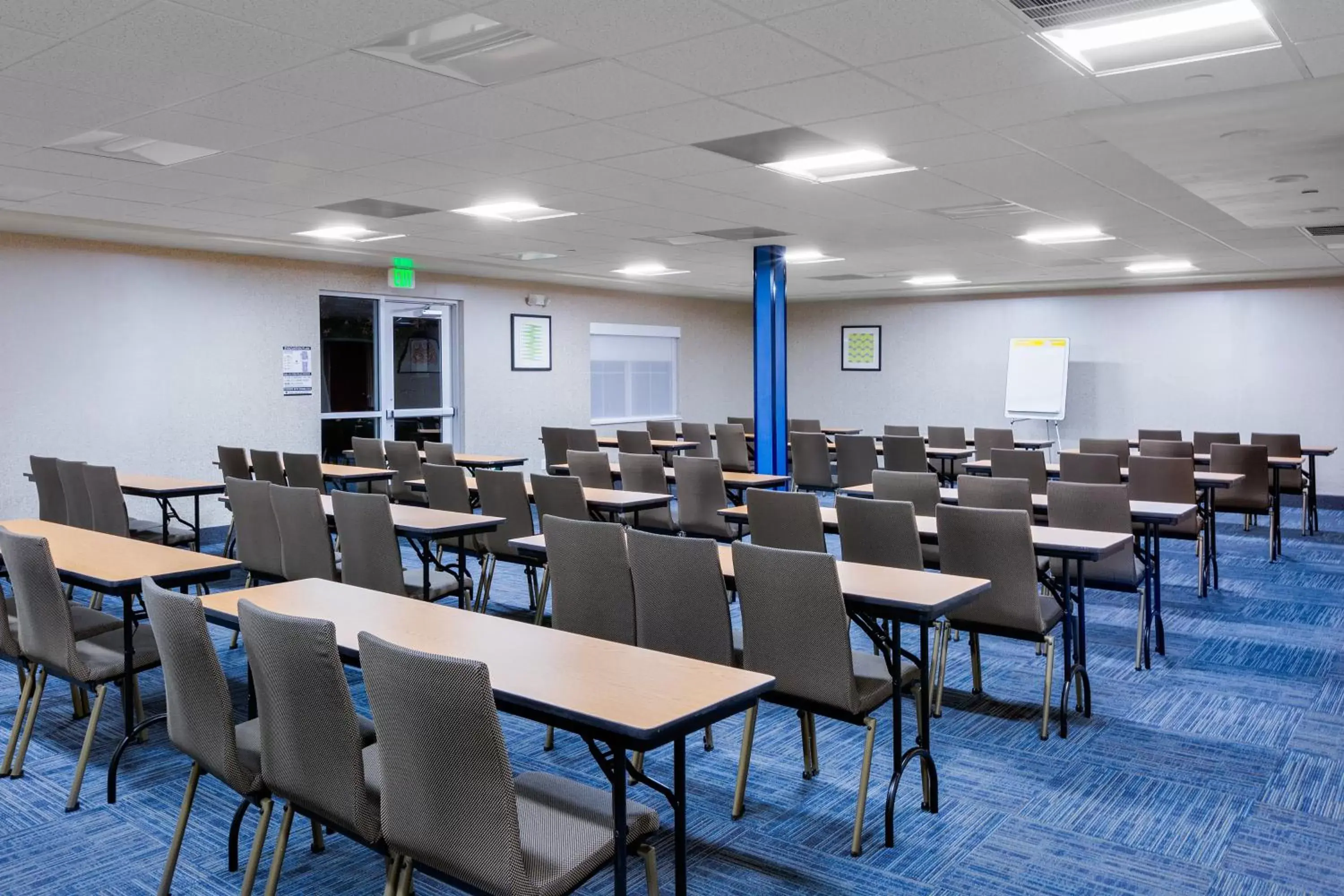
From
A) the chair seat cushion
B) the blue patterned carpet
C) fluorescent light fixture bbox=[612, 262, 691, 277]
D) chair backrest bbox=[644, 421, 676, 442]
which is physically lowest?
the blue patterned carpet

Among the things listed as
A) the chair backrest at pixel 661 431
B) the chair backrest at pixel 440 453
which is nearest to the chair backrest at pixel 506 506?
the chair backrest at pixel 440 453

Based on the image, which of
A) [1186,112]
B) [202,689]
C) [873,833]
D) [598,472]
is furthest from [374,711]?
[598,472]

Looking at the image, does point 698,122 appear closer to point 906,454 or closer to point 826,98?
point 826,98

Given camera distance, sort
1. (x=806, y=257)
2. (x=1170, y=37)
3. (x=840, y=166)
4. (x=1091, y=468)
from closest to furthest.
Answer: (x=1170, y=37)
(x=840, y=166)
(x=1091, y=468)
(x=806, y=257)

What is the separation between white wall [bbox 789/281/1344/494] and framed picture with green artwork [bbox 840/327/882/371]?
0.30 ft

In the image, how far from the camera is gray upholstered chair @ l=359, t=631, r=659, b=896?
75.0 inches

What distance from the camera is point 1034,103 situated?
407 centimetres

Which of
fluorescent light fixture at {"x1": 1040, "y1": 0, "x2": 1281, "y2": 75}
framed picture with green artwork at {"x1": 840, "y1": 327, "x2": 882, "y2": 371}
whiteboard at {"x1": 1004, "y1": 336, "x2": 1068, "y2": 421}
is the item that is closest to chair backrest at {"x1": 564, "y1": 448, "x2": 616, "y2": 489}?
fluorescent light fixture at {"x1": 1040, "y1": 0, "x2": 1281, "y2": 75}

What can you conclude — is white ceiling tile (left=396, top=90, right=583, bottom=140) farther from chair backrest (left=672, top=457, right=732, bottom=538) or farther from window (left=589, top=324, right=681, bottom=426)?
window (left=589, top=324, right=681, bottom=426)

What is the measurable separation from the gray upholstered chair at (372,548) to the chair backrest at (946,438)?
7172 mm

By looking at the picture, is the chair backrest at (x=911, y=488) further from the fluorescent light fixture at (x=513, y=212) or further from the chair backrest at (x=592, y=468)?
the fluorescent light fixture at (x=513, y=212)

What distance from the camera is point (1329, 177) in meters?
5.39

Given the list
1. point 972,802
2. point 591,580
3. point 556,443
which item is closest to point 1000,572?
point 972,802

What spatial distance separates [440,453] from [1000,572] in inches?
195
